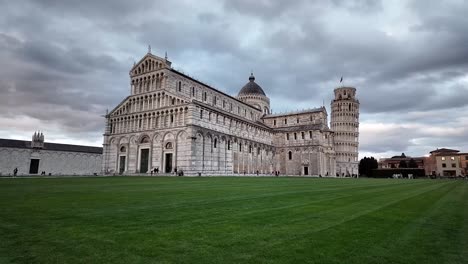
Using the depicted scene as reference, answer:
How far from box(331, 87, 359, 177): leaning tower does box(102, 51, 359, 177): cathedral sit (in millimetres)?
17635

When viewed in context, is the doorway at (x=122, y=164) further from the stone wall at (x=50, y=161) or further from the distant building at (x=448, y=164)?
the distant building at (x=448, y=164)

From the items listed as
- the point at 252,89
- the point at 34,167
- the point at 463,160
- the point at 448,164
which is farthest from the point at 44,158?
the point at 463,160

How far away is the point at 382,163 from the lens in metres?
136

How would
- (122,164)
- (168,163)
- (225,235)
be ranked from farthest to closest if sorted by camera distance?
(122,164) → (168,163) → (225,235)

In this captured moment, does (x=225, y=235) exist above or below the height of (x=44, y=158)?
below

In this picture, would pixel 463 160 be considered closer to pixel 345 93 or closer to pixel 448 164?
pixel 448 164

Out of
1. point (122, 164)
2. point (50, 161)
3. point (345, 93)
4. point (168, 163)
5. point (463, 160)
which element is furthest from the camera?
point (463, 160)

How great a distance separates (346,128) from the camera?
297 ft

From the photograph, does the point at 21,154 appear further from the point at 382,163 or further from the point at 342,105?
the point at 382,163

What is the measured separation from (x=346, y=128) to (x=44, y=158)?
81.2m

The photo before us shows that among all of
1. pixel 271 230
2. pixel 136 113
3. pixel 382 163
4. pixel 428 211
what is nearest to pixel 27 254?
pixel 271 230

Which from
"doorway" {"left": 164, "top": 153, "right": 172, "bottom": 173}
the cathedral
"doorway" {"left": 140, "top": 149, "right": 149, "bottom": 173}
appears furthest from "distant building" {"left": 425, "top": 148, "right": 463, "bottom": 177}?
"doorway" {"left": 140, "top": 149, "right": 149, "bottom": 173}

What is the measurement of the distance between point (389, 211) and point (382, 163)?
470 ft

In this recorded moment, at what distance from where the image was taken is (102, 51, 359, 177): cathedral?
147 feet
